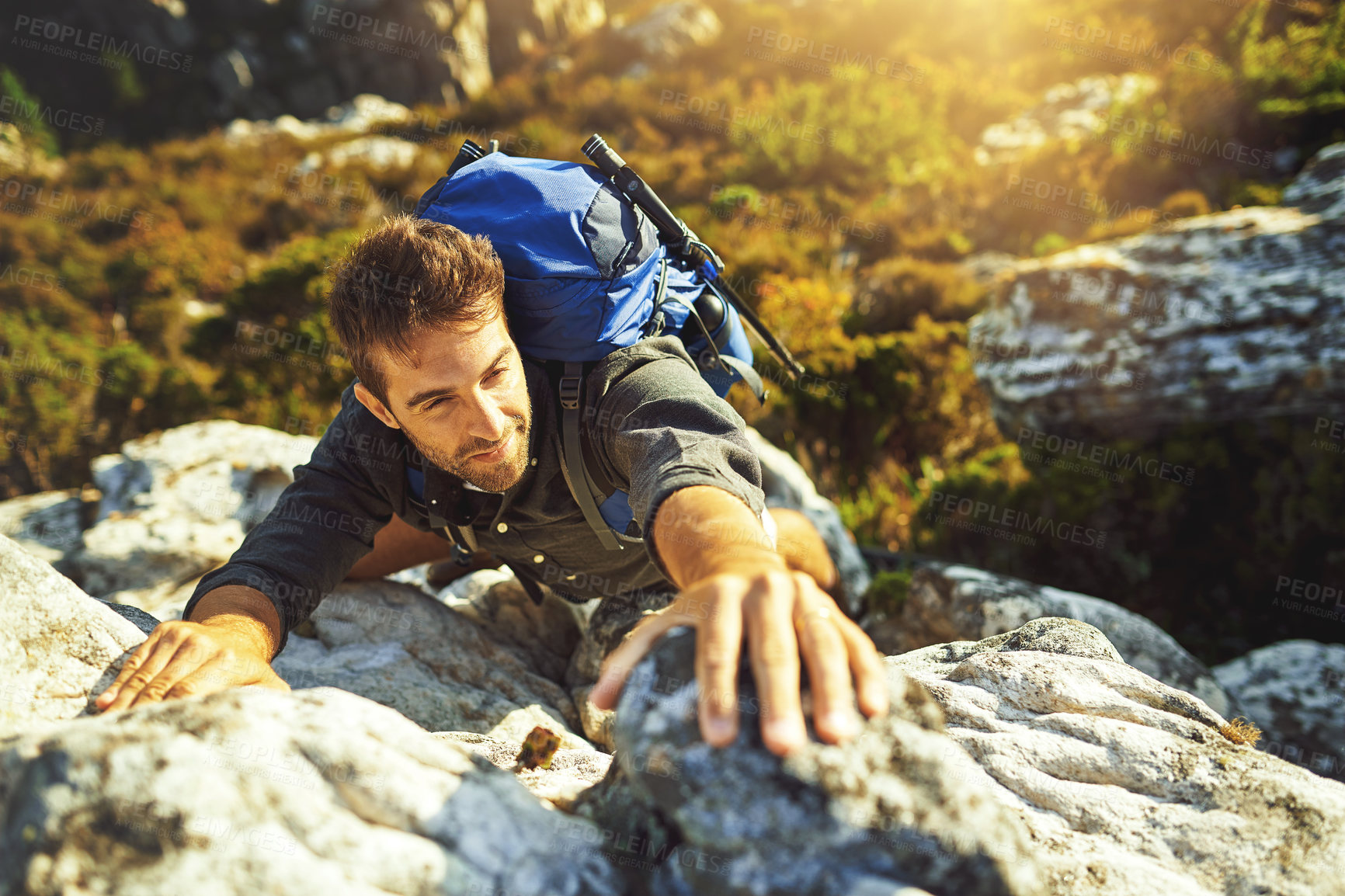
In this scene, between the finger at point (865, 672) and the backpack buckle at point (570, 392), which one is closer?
the finger at point (865, 672)

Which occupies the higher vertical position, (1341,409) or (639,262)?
(639,262)

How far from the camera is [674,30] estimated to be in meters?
16.6

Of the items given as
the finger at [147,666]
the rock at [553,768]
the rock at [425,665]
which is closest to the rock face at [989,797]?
the rock at [553,768]

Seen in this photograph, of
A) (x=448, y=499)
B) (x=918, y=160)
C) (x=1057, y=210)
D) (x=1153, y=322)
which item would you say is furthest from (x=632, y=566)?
(x=918, y=160)

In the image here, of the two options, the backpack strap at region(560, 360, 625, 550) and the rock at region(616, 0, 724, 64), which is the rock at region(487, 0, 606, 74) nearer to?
the rock at region(616, 0, 724, 64)

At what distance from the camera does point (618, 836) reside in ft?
4.63

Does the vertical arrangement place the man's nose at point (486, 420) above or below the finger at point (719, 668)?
above

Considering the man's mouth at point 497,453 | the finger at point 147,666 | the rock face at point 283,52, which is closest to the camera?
the finger at point 147,666

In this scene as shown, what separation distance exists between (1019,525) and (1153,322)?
1.75 meters

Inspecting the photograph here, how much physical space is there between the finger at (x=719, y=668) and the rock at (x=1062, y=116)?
10.6 metres

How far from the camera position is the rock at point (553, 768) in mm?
1699

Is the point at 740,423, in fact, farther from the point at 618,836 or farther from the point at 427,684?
the point at 427,684

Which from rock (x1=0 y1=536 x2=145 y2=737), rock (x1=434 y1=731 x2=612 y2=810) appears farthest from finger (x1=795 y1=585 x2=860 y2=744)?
rock (x1=0 y1=536 x2=145 y2=737)

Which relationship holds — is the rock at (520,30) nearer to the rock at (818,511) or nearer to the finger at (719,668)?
the rock at (818,511)
